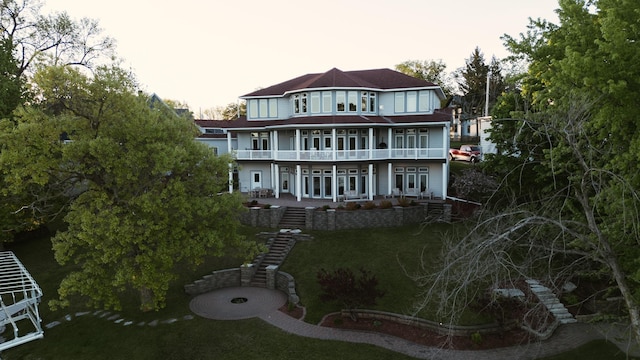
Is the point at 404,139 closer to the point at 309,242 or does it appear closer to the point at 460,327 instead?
the point at 309,242

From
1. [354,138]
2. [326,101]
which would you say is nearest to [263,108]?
[326,101]

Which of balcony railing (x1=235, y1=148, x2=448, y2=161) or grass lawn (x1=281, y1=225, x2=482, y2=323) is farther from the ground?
balcony railing (x1=235, y1=148, x2=448, y2=161)

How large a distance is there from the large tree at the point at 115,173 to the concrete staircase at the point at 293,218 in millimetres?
9702

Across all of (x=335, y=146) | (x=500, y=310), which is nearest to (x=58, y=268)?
(x=335, y=146)

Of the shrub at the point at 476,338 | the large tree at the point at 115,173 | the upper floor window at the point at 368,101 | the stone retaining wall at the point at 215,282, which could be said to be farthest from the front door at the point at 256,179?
the shrub at the point at 476,338

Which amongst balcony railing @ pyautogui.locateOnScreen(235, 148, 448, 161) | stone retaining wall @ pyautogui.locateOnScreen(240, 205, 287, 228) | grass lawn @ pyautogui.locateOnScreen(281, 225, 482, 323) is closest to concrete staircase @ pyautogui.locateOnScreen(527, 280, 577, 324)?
grass lawn @ pyautogui.locateOnScreen(281, 225, 482, 323)

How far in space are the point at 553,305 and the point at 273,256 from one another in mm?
13711

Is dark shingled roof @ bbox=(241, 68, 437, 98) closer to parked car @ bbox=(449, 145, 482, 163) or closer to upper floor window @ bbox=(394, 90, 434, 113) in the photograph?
upper floor window @ bbox=(394, 90, 434, 113)

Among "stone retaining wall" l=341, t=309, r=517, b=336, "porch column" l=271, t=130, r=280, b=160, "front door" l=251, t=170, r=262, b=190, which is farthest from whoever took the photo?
"front door" l=251, t=170, r=262, b=190

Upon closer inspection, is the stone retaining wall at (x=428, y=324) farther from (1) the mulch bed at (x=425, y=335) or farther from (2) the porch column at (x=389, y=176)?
(2) the porch column at (x=389, y=176)

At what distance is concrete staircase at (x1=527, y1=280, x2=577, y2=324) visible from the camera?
51.9 feet

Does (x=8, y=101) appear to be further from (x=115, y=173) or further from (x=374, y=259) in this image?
(x=374, y=259)

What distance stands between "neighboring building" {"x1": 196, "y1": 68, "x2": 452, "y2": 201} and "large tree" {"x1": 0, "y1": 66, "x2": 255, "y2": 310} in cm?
Result: 1426

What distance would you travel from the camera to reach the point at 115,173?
14.0 metres
